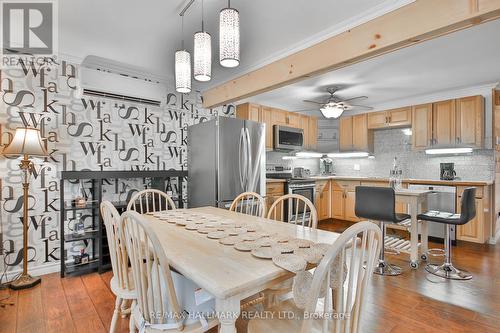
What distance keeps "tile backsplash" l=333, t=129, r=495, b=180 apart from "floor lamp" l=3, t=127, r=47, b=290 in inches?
211

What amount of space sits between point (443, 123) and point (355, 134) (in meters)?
1.48

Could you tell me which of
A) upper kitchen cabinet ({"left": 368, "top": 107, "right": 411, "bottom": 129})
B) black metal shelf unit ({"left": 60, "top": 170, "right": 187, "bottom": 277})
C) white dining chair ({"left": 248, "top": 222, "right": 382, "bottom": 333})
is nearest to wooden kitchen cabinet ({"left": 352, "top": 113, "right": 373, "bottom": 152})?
upper kitchen cabinet ({"left": 368, "top": 107, "right": 411, "bottom": 129})

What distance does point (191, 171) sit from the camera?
376 centimetres

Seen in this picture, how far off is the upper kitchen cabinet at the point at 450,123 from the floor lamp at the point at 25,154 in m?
5.31

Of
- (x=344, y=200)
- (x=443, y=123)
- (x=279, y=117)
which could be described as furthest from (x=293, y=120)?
(x=443, y=123)

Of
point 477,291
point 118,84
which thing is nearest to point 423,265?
point 477,291

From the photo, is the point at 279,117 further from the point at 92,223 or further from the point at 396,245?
the point at 92,223

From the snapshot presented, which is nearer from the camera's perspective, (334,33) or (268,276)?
(268,276)

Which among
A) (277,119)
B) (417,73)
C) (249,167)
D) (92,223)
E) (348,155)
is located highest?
(417,73)

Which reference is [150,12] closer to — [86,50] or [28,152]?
[86,50]

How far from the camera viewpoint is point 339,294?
92 centimetres

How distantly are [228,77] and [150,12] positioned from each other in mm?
1503

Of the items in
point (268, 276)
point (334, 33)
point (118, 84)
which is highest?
point (334, 33)

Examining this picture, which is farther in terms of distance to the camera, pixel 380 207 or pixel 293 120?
pixel 293 120
